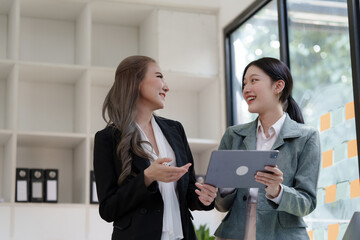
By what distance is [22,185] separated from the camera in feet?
14.2

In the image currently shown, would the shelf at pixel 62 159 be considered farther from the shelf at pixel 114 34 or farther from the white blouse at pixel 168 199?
A: the white blouse at pixel 168 199

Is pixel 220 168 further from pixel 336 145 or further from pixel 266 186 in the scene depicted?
pixel 336 145

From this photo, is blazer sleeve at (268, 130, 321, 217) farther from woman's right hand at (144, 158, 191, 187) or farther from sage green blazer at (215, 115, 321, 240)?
woman's right hand at (144, 158, 191, 187)

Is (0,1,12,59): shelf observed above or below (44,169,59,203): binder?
above

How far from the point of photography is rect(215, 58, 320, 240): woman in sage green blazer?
2.21m

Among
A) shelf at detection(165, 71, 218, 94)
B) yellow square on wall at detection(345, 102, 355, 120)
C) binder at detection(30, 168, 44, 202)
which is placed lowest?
binder at detection(30, 168, 44, 202)

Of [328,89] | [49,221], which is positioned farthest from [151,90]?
[49,221]

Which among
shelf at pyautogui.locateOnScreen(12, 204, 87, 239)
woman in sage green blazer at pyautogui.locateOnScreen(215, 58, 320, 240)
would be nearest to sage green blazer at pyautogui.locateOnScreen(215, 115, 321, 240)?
woman in sage green blazer at pyautogui.locateOnScreen(215, 58, 320, 240)

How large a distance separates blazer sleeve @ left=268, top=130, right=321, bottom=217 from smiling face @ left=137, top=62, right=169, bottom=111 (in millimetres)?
554

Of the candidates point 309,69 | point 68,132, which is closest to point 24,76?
point 68,132

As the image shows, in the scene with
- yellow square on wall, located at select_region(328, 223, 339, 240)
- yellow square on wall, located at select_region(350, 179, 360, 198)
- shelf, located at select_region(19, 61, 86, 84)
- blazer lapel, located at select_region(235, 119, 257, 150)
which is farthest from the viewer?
shelf, located at select_region(19, 61, 86, 84)

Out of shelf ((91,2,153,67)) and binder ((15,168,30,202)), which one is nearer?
binder ((15,168,30,202))

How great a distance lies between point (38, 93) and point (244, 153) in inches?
122

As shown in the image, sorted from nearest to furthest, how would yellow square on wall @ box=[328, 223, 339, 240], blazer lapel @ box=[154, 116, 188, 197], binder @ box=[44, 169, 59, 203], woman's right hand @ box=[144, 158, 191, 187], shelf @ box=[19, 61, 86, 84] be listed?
woman's right hand @ box=[144, 158, 191, 187] → blazer lapel @ box=[154, 116, 188, 197] → yellow square on wall @ box=[328, 223, 339, 240] → binder @ box=[44, 169, 59, 203] → shelf @ box=[19, 61, 86, 84]
